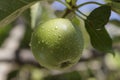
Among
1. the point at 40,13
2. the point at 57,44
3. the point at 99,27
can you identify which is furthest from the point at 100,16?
the point at 40,13

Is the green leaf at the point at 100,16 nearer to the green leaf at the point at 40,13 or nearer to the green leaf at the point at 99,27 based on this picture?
the green leaf at the point at 99,27

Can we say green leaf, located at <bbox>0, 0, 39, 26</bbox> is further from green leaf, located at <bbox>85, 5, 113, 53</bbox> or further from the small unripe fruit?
green leaf, located at <bbox>85, 5, 113, 53</bbox>

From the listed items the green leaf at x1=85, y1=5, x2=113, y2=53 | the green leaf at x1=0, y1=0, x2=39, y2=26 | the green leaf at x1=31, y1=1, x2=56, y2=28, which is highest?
the green leaf at x1=0, y1=0, x2=39, y2=26

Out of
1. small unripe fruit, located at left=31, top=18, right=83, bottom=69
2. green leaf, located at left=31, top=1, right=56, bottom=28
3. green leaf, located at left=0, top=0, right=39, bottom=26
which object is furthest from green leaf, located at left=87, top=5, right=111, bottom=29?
green leaf, located at left=31, top=1, right=56, bottom=28

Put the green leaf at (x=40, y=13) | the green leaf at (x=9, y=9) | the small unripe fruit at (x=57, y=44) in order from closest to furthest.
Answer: the small unripe fruit at (x=57, y=44), the green leaf at (x=9, y=9), the green leaf at (x=40, y=13)

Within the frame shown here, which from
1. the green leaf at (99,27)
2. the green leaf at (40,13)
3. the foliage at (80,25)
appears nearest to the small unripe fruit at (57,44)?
the foliage at (80,25)

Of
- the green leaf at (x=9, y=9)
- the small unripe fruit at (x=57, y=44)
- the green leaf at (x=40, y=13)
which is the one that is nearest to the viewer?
the small unripe fruit at (x=57, y=44)

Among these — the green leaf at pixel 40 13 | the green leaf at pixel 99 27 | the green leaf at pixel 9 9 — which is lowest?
the green leaf at pixel 40 13
